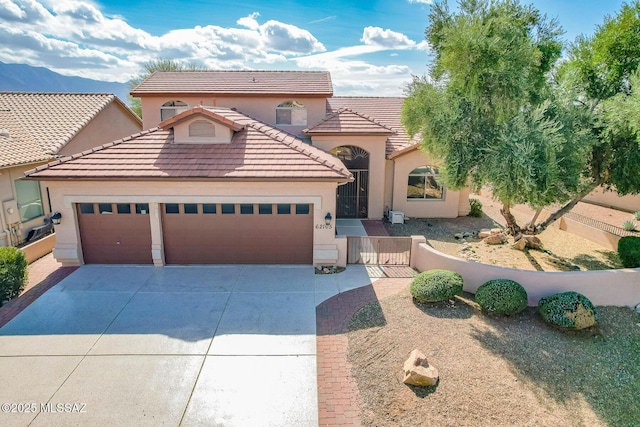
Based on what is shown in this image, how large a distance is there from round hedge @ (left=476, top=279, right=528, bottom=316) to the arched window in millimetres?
10138

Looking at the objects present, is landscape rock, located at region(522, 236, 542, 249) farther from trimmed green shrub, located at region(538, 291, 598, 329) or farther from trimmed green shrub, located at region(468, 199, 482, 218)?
trimmed green shrub, located at region(468, 199, 482, 218)

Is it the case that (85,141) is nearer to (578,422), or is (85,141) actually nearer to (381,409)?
(381,409)

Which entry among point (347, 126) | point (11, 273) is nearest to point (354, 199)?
point (347, 126)

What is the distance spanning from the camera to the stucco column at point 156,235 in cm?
1253

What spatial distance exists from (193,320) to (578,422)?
8235mm

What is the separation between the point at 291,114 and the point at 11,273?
43.9 feet

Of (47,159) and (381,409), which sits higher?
(47,159)

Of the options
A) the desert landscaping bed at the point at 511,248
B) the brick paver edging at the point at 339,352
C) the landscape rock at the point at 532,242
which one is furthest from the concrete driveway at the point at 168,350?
the landscape rock at the point at 532,242

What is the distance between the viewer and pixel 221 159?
12.9m

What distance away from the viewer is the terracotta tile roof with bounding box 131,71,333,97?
1939 centimetres

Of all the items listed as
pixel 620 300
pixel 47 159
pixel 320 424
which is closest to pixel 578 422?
pixel 320 424

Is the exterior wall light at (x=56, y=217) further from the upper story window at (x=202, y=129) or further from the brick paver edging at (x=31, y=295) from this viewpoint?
the upper story window at (x=202, y=129)

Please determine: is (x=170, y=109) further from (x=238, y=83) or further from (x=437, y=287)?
(x=437, y=287)

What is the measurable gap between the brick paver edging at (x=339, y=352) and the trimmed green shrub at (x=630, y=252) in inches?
264
